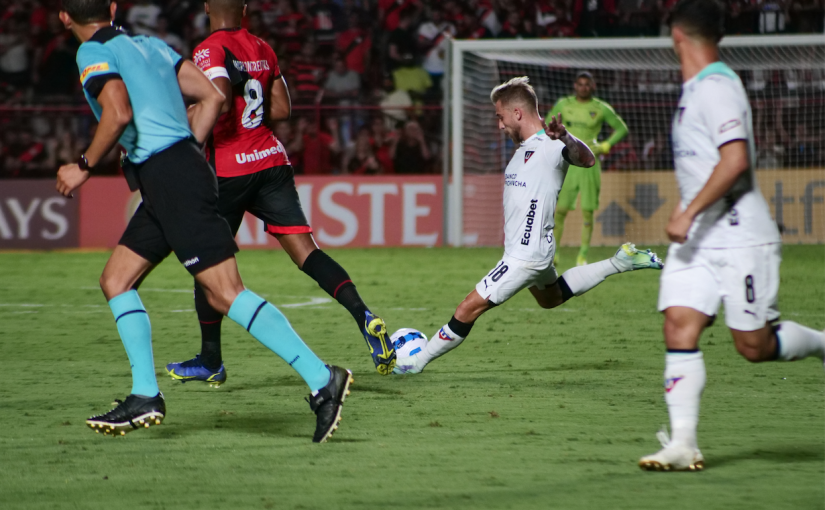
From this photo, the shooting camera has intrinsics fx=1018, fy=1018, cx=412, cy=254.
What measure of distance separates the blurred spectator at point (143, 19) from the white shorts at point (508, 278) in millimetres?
13812

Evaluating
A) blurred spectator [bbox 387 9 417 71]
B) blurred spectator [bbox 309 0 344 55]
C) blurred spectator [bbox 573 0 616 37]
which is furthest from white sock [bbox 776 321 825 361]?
blurred spectator [bbox 309 0 344 55]

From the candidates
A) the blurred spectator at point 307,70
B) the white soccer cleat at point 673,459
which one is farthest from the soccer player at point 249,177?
the blurred spectator at point 307,70

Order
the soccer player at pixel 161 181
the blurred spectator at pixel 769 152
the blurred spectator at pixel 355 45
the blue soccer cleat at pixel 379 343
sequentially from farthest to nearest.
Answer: the blurred spectator at pixel 355 45
the blurred spectator at pixel 769 152
the blue soccer cleat at pixel 379 343
the soccer player at pixel 161 181

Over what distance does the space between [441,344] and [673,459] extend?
2.29m

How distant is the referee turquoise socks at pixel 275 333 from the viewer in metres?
4.18

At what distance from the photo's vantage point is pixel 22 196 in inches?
587

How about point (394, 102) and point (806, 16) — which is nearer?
point (394, 102)

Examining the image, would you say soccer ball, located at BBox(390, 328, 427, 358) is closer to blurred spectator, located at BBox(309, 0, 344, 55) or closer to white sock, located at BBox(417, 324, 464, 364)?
white sock, located at BBox(417, 324, 464, 364)

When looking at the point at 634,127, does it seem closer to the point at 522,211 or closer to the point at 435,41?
the point at 435,41

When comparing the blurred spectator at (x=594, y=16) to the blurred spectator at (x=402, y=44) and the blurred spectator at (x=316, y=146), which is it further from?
the blurred spectator at (x=316, y=146)

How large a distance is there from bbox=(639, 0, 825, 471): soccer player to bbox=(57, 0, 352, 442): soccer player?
4.57 ft

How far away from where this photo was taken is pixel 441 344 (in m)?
5.78

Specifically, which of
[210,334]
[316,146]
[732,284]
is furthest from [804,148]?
[732,284]

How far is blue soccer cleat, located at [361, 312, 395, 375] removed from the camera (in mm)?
5398
